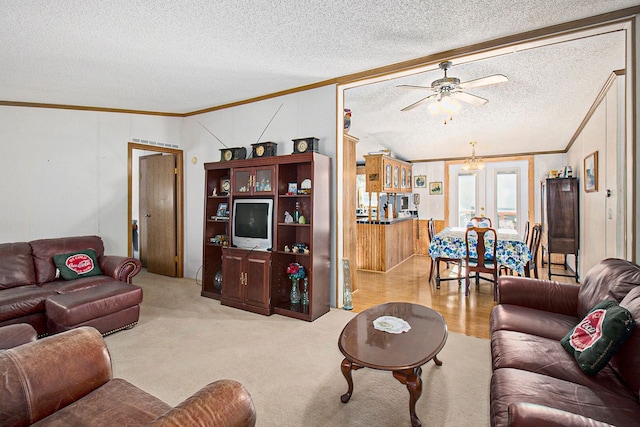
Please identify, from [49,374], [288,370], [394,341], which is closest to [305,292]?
[288,370]

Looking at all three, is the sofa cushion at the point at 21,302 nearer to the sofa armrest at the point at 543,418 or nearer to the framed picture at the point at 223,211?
the framed picture at the point at 223,211

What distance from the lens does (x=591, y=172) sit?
14.2 feet

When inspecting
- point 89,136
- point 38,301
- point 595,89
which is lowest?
point 38,301

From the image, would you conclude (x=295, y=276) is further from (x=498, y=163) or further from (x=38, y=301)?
(x=498, y=163)

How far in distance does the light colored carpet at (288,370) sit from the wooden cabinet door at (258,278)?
0.17 meters

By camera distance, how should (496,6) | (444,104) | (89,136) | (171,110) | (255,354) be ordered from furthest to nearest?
(171,110) → (89,136) → (444,104) → (255,354) → (496,6)

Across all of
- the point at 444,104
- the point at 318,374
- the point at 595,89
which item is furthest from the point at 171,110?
the point at 595,89

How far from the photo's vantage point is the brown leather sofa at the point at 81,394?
3.48ft

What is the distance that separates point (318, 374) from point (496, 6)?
3.03m

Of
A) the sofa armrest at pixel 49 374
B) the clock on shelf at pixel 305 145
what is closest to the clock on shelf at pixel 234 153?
the clock on shelf at pixel 305 145

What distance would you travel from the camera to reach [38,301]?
2.90 meters

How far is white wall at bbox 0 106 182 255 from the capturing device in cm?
393

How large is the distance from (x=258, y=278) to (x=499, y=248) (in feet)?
10.9

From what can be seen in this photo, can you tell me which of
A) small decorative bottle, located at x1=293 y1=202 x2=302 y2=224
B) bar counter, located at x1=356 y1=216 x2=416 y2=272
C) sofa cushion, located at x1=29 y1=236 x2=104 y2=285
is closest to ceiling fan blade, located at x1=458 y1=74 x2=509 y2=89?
small decorative bottle, located at x1=293 y1=202 x2=302 y2=224
